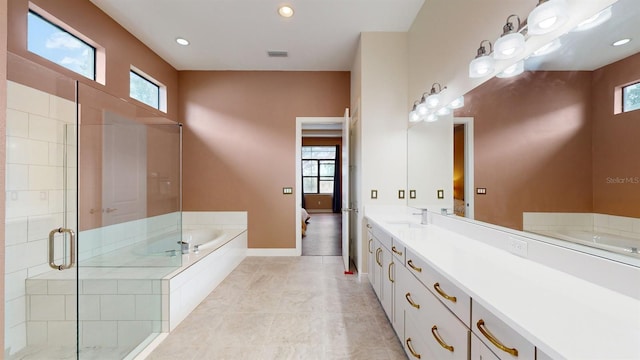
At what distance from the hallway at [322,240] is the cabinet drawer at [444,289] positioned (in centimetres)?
273

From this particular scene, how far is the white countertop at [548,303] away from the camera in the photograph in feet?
2.05

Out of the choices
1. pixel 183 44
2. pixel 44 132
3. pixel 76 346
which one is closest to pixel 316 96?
pixel 183 44

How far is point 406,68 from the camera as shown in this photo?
9.80 ft

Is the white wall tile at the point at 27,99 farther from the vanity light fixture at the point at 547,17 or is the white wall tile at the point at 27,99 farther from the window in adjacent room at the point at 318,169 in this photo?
the window in adjacent room at the point at 318,169

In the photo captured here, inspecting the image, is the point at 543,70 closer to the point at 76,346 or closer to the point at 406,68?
the point at 406,68

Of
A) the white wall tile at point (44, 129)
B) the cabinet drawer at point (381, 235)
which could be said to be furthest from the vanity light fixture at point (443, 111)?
the white wall tile at point (44, 129)

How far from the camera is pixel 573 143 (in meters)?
1.13

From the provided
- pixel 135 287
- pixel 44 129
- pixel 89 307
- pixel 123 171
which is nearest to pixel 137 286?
pixel 135 287

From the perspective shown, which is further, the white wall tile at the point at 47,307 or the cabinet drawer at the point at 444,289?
the white wall tile at the point at 47,307

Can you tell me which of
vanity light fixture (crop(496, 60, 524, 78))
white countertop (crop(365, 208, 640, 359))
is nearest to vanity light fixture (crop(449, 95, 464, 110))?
vanity light fixture (crop(496, 60, 524, 78))

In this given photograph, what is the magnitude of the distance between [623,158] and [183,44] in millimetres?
4117

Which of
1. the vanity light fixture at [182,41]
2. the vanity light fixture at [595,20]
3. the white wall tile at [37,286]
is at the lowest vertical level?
the white wall tile at [37,286]

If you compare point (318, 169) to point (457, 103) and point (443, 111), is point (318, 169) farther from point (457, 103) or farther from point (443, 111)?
point (457, 103)

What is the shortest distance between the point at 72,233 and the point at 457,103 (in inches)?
115
